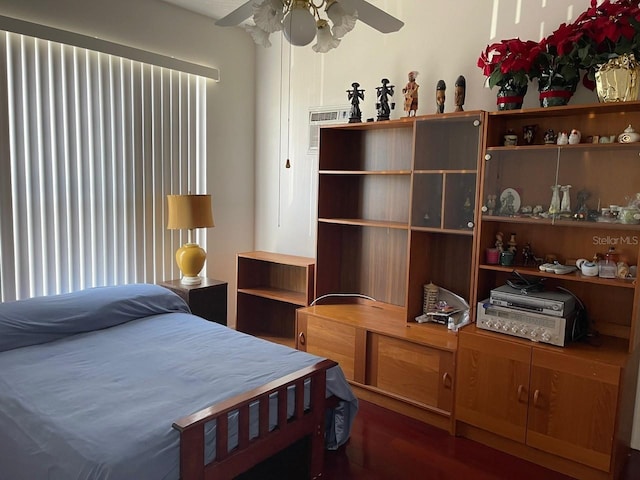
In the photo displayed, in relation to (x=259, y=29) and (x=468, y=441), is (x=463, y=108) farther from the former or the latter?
(x=468, y=441)

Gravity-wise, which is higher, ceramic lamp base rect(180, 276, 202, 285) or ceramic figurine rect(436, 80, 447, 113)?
ceramic figurine rect(436, 80, 447, 113)

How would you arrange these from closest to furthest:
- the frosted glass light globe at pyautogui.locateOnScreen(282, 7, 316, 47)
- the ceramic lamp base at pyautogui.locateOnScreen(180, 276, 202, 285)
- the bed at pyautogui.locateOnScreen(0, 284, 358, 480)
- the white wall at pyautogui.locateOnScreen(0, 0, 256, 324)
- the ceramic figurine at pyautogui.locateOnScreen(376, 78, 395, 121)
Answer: the bed at pyautogui.locateOnScreen(0, 284, 358, 480) → the frosted glass light globe at pyautogui.locateOnScreen(282, 7, 316, 47) → the ceramic figurine at pyautogui.locateOnScreen(376, 78, 395, 121) → the white wall at pyautogui.locateOnScreen(0, 0, 256, 324) → the ceramic lamp base at pyautogui.locateOnScreen(180, 276, 202, 285)

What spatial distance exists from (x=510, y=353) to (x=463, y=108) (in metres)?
1.52

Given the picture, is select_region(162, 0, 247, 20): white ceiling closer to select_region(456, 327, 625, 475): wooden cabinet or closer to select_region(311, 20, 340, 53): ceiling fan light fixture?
select_region(311, 20, 340, 53): ceiling fan light fixture

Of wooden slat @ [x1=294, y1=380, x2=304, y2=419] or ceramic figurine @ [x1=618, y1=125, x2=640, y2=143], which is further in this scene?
ceramic figurine @ [x1=618, y1=125, x2=640, y2=143]

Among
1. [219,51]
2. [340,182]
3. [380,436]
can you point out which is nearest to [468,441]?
[380,436]

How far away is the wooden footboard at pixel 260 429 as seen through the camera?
163 centimetres

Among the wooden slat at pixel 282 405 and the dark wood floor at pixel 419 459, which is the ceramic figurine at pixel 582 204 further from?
the wooden slat at pixel 282 405

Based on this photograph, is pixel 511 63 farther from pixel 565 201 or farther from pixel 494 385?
pixel 494 385

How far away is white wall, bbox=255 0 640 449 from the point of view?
2807 mm

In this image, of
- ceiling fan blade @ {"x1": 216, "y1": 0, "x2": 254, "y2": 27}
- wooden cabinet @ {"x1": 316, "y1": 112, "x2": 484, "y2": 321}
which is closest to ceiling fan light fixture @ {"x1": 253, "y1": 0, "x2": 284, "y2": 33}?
ceiling fan blade @ {"x1": 216, "y1": 0, "x2": 254, "y2": 27}

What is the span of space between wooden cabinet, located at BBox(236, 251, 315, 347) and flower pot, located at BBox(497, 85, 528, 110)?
1827mm

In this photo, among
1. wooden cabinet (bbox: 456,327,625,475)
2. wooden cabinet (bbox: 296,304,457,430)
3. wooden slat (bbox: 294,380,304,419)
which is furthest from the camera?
wooden cabinet (bbox: 296,304,457,430)

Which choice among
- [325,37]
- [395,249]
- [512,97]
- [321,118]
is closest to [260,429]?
[325,37]
